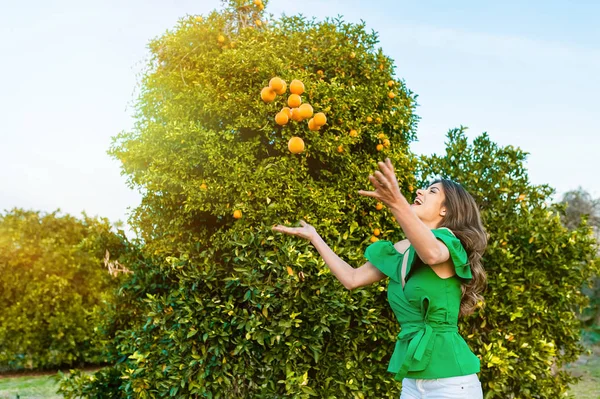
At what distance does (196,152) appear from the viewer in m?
4.71

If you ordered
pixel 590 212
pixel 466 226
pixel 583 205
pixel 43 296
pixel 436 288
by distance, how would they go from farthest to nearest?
1. pixel 583 205
2. pixel 590 212
3. pixel 43 296
4. pixel 466 226
5. pixel 436 288

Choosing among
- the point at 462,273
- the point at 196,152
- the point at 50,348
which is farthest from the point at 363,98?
the point at 50,348

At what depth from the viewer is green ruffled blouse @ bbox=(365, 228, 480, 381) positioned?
8.76 ft

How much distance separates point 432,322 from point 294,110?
7.59ft

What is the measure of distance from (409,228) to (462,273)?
1.77 feet

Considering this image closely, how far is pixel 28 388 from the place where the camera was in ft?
32.0

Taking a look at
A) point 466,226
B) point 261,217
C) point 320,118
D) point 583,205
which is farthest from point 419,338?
point 583,205

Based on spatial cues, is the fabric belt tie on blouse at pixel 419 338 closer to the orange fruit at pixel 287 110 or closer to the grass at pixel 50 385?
the orange fruit at pixel 287 110

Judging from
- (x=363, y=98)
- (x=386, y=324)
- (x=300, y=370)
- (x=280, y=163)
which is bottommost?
(x=300, y=370)

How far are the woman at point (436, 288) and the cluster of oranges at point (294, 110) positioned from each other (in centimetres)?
165

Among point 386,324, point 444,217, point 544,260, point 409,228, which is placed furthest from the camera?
point 544,260

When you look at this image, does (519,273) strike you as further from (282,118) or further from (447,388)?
(447,388)

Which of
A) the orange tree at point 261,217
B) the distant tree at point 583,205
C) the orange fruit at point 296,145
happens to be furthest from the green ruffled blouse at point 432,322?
the distant tree at point 583,205

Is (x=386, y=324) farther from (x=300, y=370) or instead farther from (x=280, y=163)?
(x=280, y=163)
